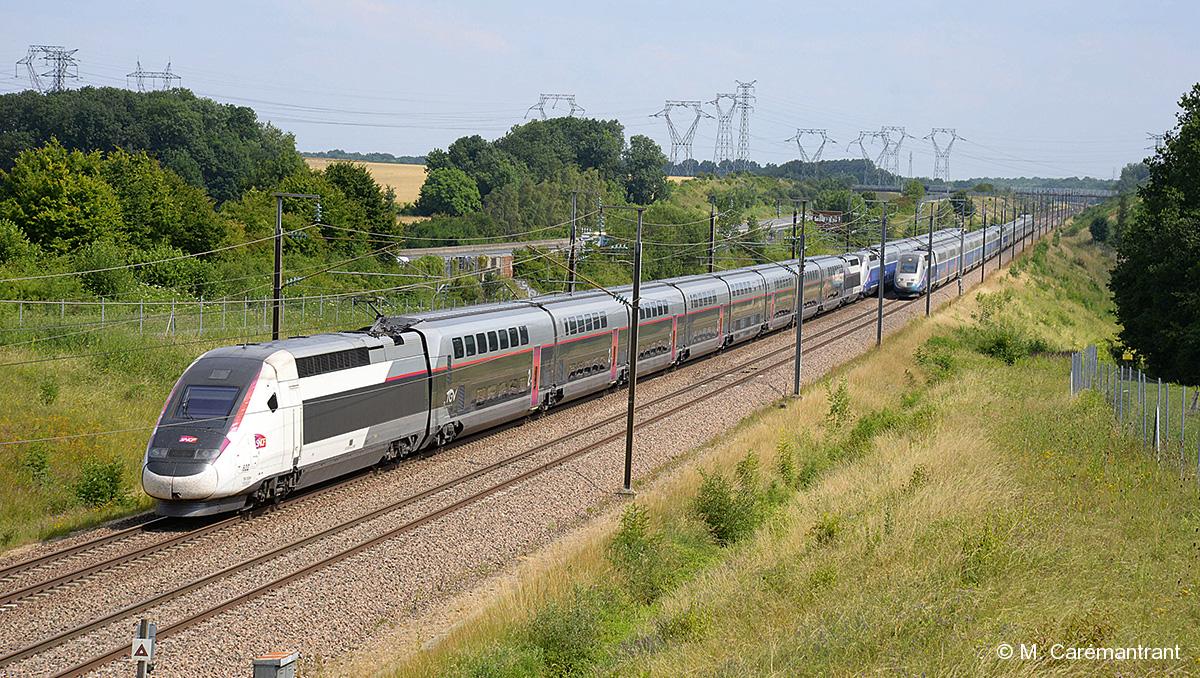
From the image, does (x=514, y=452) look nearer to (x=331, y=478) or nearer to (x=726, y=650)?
(x=331, y=478)

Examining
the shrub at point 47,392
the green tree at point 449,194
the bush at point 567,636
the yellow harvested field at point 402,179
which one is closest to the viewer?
the bush at point 567,636

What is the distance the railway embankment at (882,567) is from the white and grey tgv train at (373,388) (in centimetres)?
557

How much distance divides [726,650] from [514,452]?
1722 centimetres

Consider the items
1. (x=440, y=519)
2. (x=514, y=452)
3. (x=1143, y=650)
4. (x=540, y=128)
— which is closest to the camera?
(x=1143, y=650)

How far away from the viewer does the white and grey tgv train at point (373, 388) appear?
21234 mm

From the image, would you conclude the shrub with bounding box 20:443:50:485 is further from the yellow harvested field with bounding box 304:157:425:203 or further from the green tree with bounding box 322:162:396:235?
the yellow harvested field with bounding box 304:157:425:203

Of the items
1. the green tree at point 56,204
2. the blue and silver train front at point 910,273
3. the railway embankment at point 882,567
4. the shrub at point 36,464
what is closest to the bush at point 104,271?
the green tree at point 56,204

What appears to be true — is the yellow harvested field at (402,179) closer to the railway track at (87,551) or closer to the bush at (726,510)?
the railway track at (87,551)

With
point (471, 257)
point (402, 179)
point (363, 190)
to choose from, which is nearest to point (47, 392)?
point (471, 257)

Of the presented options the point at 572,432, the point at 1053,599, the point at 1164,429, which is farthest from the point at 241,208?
Answer: the point at 1053,599

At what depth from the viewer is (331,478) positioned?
24609 millimetres

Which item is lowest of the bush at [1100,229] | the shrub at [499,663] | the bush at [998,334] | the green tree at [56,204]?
the shrub at [499,663]

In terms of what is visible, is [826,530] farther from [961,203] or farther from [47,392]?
[961,203]

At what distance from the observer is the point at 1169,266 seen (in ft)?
131
